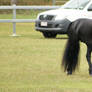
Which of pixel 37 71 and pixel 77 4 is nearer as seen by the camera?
pixel 37 71

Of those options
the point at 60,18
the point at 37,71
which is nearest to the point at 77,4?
the point at 60,18

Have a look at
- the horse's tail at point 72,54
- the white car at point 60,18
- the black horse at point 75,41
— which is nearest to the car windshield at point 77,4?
the white car at point 60,18

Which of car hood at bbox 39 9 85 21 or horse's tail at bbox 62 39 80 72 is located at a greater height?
horse's tail at bbox 62 39 80 72

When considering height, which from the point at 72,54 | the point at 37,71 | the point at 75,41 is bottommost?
the point at 37,71

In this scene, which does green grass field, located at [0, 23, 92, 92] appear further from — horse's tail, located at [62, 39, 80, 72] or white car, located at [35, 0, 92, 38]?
white car, located at [35, 0, 92, 38]

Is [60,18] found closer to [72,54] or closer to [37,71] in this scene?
[37,71]

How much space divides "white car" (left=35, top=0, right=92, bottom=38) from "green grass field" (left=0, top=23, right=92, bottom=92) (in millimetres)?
2196

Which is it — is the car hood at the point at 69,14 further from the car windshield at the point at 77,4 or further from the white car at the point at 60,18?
the car windshield at the point at 77,4

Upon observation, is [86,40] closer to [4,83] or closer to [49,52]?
[4,83]

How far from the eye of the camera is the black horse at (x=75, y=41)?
39.4 ft

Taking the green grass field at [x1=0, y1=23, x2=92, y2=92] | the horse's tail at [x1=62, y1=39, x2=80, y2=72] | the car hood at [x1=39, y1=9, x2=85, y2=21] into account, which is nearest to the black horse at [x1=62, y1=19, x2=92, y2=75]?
the horse's tail at [x1=62, y1=39, x2=80, y2=72]

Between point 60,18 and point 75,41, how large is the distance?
994 centimetres

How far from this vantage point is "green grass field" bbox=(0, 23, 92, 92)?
1044 centimetres

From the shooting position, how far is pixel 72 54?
Result: 1201 cm
